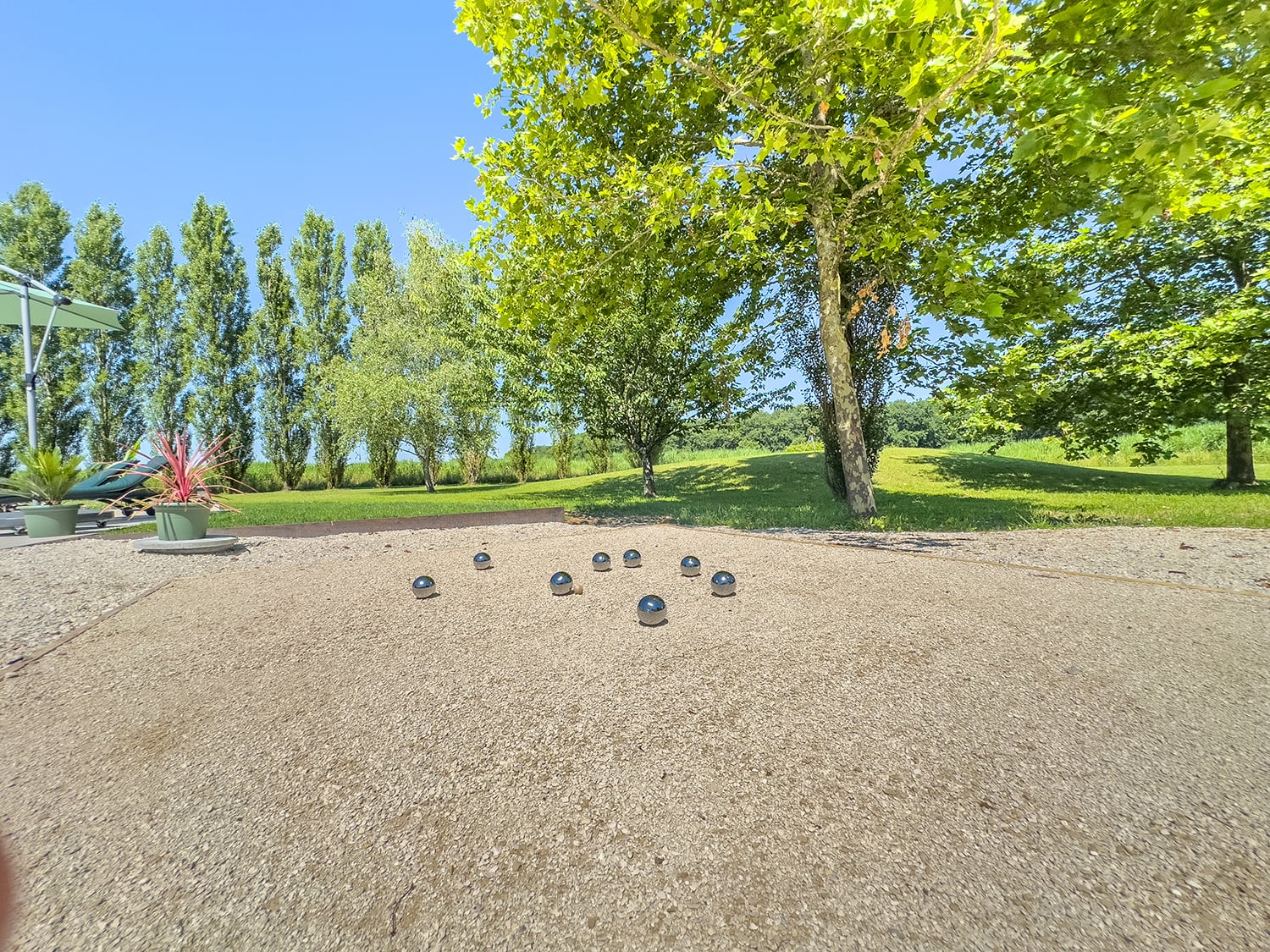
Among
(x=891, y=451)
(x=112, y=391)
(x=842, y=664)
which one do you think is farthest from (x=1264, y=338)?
(x=112, y=391)

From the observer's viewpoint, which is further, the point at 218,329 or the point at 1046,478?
the point at 218,329

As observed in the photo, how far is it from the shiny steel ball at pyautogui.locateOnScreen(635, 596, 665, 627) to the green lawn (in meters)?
5.09

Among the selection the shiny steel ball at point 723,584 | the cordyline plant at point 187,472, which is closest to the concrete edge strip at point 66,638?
the cordyline plant at point 187,472

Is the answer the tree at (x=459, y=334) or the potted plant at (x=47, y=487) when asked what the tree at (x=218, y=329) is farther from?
the potted plant at (x=47, y=487)

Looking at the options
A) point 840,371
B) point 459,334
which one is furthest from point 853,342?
point 459,334

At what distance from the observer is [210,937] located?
4.39 feet

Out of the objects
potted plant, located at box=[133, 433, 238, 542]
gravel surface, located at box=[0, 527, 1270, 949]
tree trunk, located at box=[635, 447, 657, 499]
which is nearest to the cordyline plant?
potted plant, located at box=[133, 433, 238, 542]

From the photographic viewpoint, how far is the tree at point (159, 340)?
26469 mm

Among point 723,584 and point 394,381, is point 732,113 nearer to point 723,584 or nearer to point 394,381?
point 723,584

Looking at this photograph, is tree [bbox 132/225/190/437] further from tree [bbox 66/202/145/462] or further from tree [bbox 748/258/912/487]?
tree [bbox 748/258/912/487]

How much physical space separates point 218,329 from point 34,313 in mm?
19016

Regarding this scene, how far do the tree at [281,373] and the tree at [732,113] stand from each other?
26.8 metres

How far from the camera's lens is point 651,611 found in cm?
363

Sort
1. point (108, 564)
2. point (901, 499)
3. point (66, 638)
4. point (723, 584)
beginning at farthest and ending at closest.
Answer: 1. point (901, 499)
2. point (108, 564)
3. point (723, 584)
4. point (66, 638)
